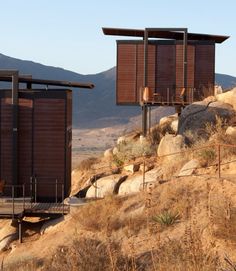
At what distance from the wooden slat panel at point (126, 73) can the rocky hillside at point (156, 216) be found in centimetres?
742

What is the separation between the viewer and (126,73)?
113 feet

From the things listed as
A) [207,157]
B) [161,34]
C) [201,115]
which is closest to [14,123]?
[207,157]

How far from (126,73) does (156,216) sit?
2033cm

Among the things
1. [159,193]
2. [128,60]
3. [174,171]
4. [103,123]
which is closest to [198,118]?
[174,171]

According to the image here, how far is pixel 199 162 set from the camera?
20.4 meters

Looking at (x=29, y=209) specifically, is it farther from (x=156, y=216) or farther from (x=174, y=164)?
(x=174, y=164)

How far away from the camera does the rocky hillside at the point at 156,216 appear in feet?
34.9

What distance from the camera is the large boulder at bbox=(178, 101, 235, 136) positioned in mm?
27219

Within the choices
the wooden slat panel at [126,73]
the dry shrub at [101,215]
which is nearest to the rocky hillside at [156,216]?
the dry shrub at [101,215]

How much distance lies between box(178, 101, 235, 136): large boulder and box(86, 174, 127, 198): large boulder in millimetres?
4711

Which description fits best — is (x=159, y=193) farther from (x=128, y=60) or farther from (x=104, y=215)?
(x=128, y=60)

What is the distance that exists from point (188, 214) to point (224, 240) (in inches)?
104

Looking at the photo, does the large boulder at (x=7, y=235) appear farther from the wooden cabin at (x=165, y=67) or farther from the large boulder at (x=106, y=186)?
the wooden cabin at (x=165, y=67)

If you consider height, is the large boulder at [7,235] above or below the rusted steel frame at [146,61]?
below
